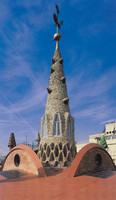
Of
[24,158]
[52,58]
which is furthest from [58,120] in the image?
[52,58]

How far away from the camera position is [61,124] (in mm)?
15328

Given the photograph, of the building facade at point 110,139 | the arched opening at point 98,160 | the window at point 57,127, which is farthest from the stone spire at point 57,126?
the building facade at point 110,139

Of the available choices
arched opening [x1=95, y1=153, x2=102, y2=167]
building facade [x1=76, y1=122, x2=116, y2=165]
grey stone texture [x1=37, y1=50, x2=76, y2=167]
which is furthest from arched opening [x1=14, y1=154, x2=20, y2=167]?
building facade [x1=76, y1=122, x2=116, y2=165]

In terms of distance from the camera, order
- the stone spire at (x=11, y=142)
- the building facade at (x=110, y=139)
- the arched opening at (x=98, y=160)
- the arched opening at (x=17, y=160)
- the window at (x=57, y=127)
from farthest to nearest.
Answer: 1. the building facade at (x=110, y=139)
2. the stone spire at (x=11, y=142)
3. the window at (x=57, y=127)
4. the arched opening at (x=17, y=160)
5. the arched opening at (x=98, y=160)

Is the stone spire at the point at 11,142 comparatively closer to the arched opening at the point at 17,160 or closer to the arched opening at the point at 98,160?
the arched opening at the point at 17,160

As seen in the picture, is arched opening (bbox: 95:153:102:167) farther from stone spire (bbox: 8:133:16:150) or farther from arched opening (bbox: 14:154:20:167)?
stone spire (bbox: 8:133:16:150)

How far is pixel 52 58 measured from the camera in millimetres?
18234

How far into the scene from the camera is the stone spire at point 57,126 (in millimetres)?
14398

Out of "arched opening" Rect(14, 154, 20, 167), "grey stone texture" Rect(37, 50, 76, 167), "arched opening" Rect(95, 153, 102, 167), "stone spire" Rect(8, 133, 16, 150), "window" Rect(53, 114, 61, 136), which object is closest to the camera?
"arched opening" Rect(95, 153, 102, 167)

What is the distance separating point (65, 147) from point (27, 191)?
8361mm

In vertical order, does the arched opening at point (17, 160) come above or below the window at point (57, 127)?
below

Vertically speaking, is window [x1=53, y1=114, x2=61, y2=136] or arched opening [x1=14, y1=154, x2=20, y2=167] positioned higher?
window [x1=53, y1=114, x2=61, y2=136]

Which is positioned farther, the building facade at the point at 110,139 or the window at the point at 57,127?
the building facade at the point at 110,139

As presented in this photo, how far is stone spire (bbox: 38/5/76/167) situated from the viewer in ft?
47.2
